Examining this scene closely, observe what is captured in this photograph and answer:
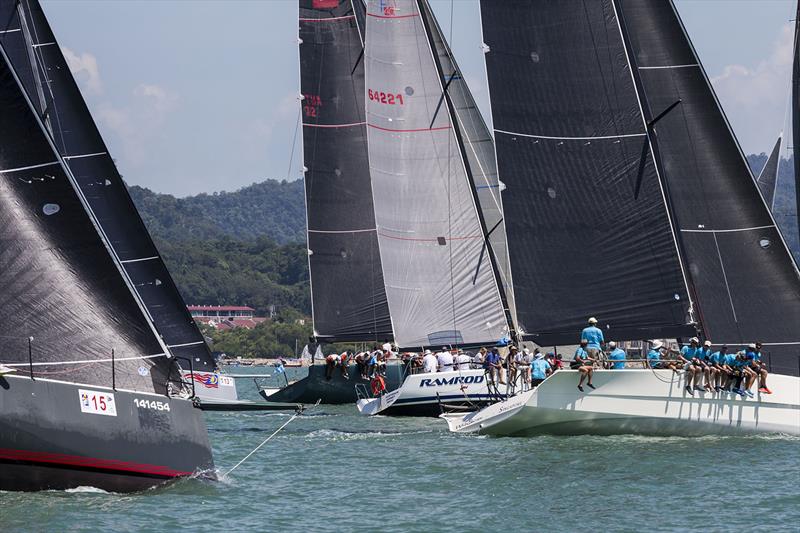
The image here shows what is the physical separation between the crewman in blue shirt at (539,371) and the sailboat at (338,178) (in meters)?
14.7

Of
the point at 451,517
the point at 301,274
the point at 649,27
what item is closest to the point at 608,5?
the point at 649,27

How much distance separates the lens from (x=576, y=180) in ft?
→ 85.3

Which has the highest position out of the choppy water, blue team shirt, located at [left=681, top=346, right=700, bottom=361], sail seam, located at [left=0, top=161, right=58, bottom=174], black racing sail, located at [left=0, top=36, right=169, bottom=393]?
sail seam, located at [left=0, top=161, right=58, bottom=174]

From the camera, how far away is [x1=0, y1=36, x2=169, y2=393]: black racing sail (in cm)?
1650

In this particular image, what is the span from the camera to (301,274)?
19488cm

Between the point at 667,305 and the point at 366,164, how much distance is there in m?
15.9

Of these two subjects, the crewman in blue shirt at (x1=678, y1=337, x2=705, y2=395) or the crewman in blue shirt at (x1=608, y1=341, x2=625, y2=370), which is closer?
the crewman in blue shirt at (x1=678, y1=337, x2=705, y2=395)

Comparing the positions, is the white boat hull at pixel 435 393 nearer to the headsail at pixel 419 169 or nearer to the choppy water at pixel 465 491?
the headsail at pixel 419 169

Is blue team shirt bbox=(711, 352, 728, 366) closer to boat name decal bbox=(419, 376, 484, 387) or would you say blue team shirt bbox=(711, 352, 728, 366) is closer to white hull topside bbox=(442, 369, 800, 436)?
white hull topside bbox=(442, 369, 800, 436)

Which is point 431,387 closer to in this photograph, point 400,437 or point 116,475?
point 400,437

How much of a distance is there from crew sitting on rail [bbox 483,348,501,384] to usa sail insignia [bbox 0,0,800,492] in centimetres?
18

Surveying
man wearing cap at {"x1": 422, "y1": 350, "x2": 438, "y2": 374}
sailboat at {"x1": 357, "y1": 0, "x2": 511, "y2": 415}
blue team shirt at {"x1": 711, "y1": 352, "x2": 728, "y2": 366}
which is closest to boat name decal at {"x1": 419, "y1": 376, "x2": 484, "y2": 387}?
man wearing cap at {"x1": 422, "y1": 350, "x2": 438, "y2": 374}

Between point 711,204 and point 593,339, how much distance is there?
13.9 feet

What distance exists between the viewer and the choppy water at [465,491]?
16.1 m
